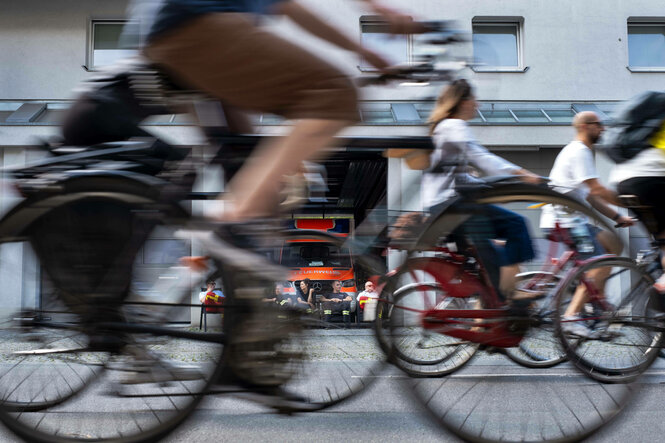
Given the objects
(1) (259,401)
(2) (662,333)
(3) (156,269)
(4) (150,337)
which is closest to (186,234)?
(3) (156,269)

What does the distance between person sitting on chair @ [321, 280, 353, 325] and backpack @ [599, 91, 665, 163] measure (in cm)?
197

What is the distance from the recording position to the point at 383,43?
2.10m

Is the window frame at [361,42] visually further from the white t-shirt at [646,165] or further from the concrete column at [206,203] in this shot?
the white t-shirt at [646,165]

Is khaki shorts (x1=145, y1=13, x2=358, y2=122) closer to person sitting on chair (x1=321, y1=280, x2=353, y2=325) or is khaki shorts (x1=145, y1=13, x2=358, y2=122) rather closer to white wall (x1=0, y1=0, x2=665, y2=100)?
person sitting on chair (x1=321, y1=280, x2=353, y2=325)

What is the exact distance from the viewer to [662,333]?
2.52 meters

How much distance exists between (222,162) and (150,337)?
1.93 ft

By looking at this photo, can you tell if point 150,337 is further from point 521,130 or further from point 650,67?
point 650,67

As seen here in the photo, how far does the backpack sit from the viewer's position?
11.6 feet

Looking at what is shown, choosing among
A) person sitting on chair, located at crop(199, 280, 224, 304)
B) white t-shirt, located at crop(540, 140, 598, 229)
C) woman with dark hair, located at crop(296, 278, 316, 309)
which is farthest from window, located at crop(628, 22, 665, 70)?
person sitting on chair, located at crop(199, 280, 224, 304)

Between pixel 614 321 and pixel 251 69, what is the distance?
176 centimetres

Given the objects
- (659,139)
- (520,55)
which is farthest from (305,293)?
(520,55)

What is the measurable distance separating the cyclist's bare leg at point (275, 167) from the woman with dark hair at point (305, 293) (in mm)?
362

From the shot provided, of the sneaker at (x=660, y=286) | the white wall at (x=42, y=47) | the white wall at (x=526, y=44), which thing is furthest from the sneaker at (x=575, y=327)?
the white wall at (x=42, y=47)

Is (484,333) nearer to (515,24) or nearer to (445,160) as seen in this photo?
(445,160)
